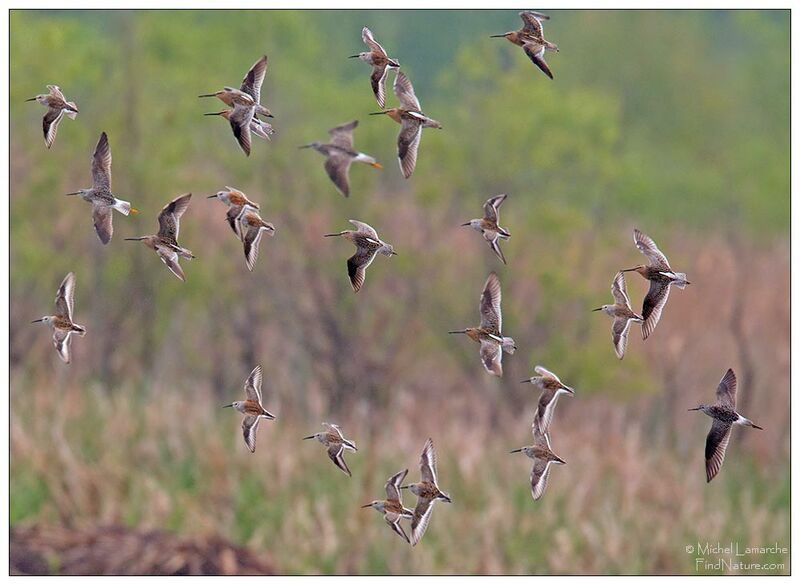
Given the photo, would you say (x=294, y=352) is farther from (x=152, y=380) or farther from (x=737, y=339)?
(x=737, y=339)

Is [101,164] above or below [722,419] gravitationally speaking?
above

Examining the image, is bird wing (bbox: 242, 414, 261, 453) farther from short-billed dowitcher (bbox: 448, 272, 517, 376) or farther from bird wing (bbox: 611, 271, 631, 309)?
bird wing (bbox: 611, 271, 631, 309)

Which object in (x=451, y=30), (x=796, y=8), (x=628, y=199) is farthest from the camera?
(x=451, y=30)

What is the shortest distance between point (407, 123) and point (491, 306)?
3.28ft

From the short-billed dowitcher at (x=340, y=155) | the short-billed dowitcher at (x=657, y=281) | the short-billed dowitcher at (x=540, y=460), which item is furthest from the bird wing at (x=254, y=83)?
the short-billed dowitcher at (x=540, y=460)

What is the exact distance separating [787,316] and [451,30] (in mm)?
37873

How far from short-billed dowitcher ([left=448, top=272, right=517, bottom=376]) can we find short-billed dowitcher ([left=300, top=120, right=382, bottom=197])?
0.86 m

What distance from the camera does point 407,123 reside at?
6.80 m

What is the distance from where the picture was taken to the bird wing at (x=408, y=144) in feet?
21.6

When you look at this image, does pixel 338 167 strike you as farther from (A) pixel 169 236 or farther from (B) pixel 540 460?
(B) pixel 540 460

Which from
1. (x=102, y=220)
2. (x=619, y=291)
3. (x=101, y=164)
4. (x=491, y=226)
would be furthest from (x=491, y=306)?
(x=101, y=164)

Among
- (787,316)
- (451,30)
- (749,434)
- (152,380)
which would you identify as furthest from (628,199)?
(451,30)

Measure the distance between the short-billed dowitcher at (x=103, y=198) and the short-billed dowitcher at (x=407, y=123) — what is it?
1288 mm

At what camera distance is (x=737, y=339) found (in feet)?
75.9
